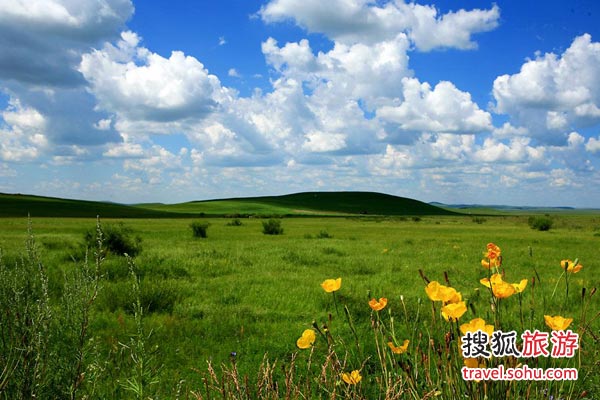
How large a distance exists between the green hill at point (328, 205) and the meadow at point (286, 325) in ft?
360

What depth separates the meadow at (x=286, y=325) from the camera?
2.54m

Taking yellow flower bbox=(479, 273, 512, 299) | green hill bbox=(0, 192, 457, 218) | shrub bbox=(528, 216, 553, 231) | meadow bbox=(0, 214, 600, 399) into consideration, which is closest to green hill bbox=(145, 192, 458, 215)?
green hill bbox=(0, 192, 457, 218)

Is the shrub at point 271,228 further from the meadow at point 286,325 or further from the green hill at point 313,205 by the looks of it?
the green hill at point 313,205

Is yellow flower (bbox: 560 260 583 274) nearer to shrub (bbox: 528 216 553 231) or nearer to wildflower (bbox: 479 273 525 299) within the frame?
wildflower (bbox: 479 273 525 299)

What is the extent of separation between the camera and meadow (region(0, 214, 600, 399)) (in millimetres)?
2535

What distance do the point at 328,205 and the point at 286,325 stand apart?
138 metres

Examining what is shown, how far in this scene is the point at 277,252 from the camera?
18.3 meters

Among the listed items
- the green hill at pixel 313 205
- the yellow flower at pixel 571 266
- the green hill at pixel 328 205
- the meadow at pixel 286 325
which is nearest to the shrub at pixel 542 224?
the meadow at pixel 286 325

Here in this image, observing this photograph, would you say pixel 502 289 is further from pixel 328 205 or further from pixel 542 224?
pixel 328 205

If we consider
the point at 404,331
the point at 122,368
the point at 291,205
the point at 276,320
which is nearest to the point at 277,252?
the point at 276,320

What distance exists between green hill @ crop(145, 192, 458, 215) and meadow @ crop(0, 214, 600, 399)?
109626mm

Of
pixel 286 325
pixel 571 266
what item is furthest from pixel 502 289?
pixel 286 325

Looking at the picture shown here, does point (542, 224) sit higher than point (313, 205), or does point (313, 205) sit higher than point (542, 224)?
point (313, 205)

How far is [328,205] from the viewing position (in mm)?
145500
